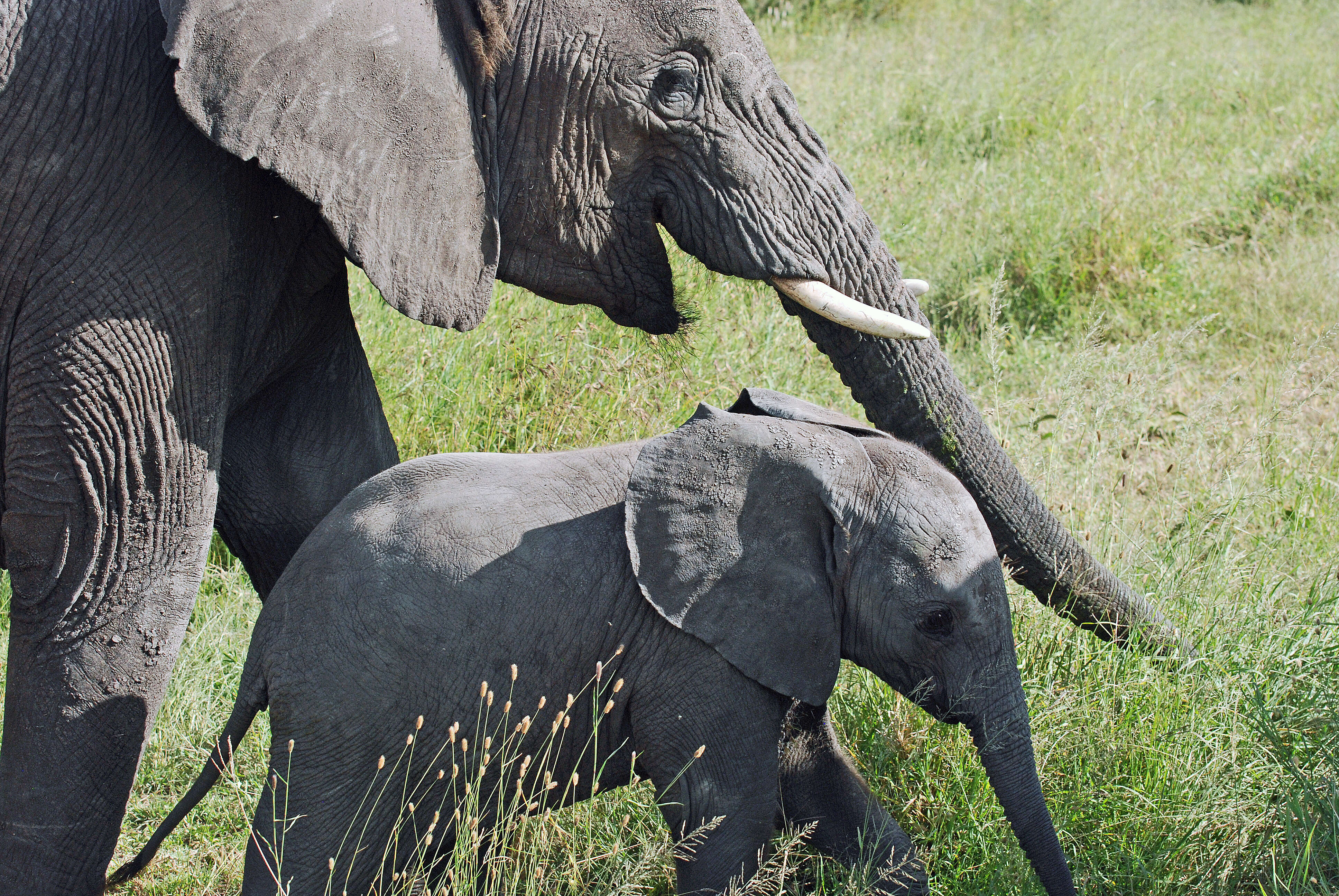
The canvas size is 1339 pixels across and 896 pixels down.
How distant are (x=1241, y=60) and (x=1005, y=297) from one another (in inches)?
159

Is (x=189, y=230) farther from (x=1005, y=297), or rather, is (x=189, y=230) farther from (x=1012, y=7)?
(x=1012, y=7)

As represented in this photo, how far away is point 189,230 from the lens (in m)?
2.56

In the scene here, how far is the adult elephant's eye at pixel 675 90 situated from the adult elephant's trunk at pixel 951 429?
462 mm

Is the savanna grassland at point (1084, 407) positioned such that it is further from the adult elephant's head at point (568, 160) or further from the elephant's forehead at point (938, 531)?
the elephant's forehead at point (938, 531)

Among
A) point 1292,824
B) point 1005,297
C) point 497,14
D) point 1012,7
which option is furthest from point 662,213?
point 1012,7

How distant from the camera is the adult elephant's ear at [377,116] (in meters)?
2.48

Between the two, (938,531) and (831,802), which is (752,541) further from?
(831,802)

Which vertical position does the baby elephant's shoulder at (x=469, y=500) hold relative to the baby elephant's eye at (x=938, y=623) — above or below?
above

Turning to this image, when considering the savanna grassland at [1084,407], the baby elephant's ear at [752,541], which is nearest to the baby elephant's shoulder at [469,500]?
the baby elephant's ear at [752,541]

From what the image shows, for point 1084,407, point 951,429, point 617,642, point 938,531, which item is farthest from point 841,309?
point 1084,407

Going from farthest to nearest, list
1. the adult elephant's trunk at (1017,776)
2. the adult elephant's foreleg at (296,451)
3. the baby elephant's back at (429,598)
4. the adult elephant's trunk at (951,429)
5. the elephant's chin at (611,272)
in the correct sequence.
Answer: the adult elephant's foreleg at (296,451)
the adult elephant's trunk at (951,429)
the elephant's chin at (611,272)
the adult elephant's trunk at (1017,776)
the baby elephant's back at (429,598)

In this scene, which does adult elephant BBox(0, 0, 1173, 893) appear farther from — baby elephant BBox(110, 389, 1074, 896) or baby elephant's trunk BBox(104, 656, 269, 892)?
baby elephant BBox(110, 389, 1074, 896)

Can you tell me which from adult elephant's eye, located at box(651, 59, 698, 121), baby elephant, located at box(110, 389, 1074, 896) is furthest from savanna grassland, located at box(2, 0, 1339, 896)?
adult elephant's eye, located at box(651, 59, 698, 121)

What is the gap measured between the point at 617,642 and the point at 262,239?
995 millimetres
